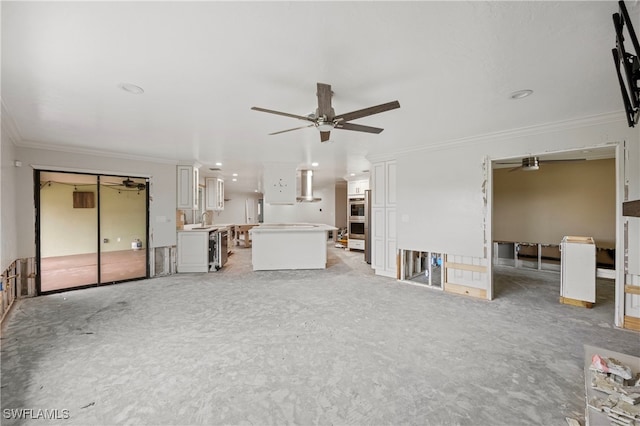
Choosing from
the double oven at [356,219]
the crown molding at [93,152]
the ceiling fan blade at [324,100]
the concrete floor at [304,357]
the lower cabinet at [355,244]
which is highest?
the crown molding at [93,152]

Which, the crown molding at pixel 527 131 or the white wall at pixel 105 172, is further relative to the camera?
the white wall at pixel 105 172

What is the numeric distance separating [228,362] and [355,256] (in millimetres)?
5560

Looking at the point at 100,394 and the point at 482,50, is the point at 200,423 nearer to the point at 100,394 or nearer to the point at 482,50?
the point at 100,394

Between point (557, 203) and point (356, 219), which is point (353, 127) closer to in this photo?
point (356, 219)

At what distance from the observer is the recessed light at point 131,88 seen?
2209 millimetres

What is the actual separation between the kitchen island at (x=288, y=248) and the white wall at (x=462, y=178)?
6.31 ft

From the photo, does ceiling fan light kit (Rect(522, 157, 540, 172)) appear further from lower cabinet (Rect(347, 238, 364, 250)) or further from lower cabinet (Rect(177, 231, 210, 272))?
lower cabinet (Rect(177, 231, 210, 272))

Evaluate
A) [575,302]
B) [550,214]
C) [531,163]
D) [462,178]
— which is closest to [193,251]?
[462,178]

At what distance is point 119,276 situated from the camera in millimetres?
5156

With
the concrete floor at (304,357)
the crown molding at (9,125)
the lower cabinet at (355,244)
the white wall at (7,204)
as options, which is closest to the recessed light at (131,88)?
the crown molding at (9,125)

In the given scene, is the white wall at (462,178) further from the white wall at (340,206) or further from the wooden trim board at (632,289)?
the white wall at (340,206)

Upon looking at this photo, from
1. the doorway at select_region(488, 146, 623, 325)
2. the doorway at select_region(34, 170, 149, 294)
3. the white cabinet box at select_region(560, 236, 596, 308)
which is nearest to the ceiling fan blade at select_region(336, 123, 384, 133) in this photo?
the white cabinet box at select_region(560, 236, 596, 308)

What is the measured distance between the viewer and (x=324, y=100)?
2148 millimetres

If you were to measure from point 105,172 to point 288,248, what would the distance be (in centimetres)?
389
